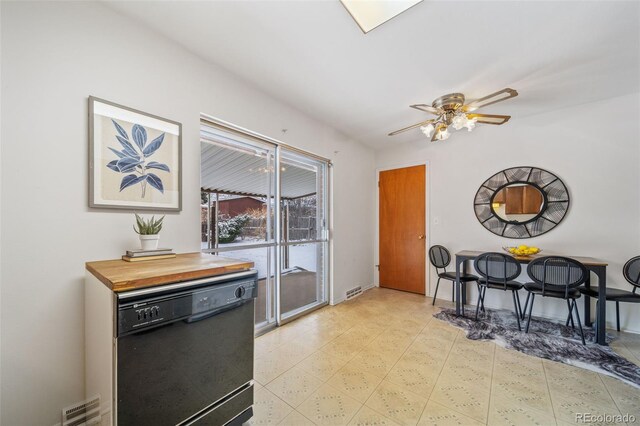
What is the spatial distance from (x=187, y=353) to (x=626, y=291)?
14.1 ft

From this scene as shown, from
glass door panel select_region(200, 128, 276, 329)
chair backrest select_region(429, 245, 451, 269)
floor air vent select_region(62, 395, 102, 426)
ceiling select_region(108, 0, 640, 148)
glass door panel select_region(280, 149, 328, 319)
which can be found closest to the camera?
floor air vent select_region(62, 395, 102, 426)

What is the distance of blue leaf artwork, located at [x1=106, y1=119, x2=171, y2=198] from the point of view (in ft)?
5.34

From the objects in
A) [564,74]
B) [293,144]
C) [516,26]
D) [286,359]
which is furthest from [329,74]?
[286,359]

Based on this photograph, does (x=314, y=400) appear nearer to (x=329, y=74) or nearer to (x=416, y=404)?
(x=416, y=404)

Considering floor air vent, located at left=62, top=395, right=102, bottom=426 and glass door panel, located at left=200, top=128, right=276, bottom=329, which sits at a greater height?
glass door panel, located at left=200, top=128, right=276, bottom=329

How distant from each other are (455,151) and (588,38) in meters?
2.05

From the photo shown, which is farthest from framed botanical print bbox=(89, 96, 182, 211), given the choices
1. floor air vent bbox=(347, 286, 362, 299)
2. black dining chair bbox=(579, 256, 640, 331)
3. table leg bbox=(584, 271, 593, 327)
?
table leg bbox=(584, 271, 593, 327)

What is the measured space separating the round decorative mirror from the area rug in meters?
1.16

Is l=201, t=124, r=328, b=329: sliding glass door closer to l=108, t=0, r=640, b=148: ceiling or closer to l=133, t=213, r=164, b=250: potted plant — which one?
l=133, t=213, r=164, b=250: potted plant

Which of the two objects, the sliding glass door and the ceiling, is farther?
the sliding glass door

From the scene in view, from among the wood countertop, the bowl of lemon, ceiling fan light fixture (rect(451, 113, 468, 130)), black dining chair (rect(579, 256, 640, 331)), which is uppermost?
ceiling fan light fixture (rect(451, 113, 468, 130))

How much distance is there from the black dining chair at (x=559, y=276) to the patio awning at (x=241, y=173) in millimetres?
2893

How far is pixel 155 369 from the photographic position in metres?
1.08

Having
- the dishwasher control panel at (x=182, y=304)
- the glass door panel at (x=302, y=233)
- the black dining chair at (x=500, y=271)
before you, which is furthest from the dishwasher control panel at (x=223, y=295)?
the black dining chair at (x=500, y=271)
